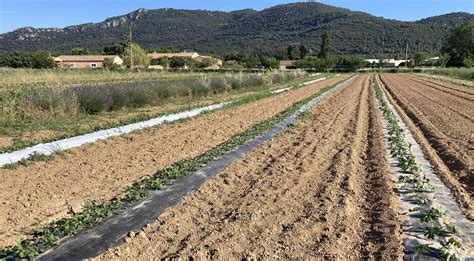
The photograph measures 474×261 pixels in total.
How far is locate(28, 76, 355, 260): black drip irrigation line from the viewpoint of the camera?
4.39 metres

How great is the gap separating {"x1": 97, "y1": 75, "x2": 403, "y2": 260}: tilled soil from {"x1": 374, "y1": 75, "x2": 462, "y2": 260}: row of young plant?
30 cm

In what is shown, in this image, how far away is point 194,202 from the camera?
19.4 ft

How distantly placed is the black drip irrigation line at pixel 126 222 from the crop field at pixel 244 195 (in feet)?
0.07

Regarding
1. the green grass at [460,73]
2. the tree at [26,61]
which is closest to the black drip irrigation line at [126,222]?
the green grass at [460,73]

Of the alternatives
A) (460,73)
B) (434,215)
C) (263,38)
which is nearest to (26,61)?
(460,73)

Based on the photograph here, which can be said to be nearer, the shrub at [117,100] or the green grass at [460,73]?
the shrub at [117,100]

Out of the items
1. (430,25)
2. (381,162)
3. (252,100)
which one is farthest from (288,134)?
(430,25)

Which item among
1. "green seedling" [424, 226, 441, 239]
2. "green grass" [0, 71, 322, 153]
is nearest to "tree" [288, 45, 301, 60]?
"green grass" [0, 71, 322, 153]

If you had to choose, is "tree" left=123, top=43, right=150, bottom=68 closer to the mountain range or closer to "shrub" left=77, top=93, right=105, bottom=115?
"shrub" left=77, top=93, right=105, bottom=115

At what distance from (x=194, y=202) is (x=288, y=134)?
6005 mm

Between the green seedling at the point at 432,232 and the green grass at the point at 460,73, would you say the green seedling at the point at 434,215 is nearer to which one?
the green seedling at the point at 432,232

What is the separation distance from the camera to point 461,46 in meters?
96.5

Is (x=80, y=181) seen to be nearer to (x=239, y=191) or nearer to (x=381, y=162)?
(x=239, y=191)

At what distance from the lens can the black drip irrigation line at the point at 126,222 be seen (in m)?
4.39
